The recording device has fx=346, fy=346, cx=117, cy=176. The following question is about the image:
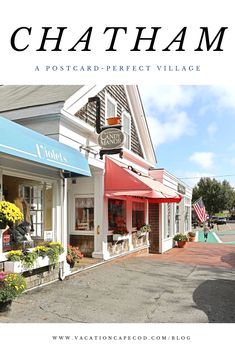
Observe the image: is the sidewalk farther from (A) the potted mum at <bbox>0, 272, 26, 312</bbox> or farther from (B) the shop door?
(B) the shop door

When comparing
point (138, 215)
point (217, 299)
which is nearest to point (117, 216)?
point (138, 215)

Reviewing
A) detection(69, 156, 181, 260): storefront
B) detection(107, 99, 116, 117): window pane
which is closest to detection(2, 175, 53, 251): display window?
detection(69, 156, 181, 260): storefront

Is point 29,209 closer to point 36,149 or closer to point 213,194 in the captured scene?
point 36,149

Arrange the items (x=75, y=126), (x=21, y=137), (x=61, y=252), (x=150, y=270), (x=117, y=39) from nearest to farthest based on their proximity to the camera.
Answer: (x=117, y=39)
(x=21, y=137)
(x=61, y=252)
(x=75, y=126)
(x=150, y=270)

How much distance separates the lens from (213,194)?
186 ft

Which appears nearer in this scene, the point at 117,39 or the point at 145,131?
the point at 117,39

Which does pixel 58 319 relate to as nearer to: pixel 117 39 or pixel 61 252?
pixel 61 252

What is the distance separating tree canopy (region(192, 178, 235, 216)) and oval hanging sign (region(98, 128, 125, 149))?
165ft

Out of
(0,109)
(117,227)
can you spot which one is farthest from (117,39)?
(117,227)

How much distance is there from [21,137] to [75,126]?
2.59 m

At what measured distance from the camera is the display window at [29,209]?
6.41m

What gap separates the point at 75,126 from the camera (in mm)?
7980

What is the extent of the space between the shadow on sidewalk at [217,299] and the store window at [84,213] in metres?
3.67

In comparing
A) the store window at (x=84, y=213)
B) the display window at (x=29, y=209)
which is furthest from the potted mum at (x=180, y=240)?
the display window at (x=29, y=209)
